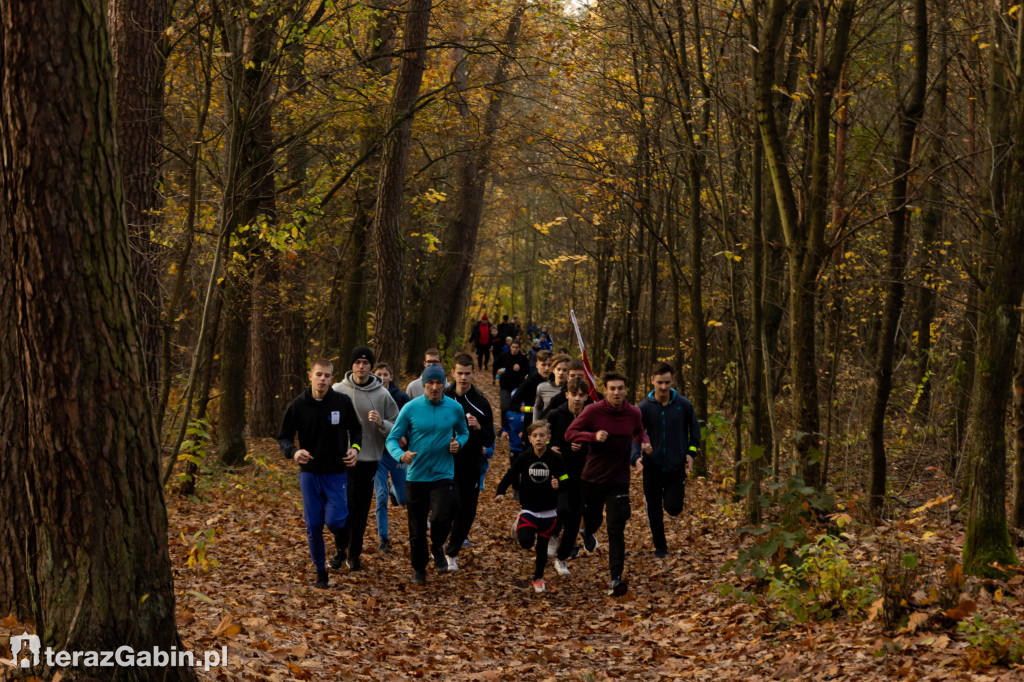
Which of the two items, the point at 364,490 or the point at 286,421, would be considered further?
the point at 364,490

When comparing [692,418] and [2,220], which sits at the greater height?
[2,220]

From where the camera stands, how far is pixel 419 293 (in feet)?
90.7

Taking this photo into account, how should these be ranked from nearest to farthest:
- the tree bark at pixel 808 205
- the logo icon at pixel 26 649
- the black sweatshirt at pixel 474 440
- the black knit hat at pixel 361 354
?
the logo icon at pixel 26 649, the tree bark at pixel 808 205, the black sweatshirt at pixel 474 440, the black knit hat at pixel 361 354

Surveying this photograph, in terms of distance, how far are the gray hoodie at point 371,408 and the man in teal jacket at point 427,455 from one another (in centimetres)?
62

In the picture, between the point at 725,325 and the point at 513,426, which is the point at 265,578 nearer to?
the point at 513,426

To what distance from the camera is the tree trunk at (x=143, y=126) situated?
9.61 metres

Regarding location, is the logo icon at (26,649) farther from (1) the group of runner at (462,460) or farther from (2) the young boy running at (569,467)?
(2) the young boy running at (569,467)

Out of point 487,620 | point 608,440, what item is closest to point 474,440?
point 608,440

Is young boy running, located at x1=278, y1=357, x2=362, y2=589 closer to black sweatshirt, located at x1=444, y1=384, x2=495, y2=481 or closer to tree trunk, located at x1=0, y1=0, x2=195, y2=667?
black sweatshirt, located at x1=444, y1=384, x2=495, y2=481

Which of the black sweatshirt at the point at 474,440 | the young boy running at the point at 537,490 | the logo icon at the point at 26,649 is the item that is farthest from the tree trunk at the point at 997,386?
the logo icon at the point at 26,649

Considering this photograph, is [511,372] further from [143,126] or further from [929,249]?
[143,126]

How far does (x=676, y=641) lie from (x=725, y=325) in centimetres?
1240

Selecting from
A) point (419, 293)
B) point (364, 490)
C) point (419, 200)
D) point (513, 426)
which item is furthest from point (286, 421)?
point (419, 293)

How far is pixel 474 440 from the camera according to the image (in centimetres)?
977
